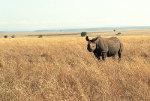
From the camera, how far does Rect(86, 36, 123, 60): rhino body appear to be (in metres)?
14.4

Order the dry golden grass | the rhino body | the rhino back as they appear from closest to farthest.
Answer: the dry golden grass, the rhino body, the rhino back

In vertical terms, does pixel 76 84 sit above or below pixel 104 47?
above

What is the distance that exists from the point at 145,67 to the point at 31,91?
3.38 m

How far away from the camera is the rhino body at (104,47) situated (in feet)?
47.2

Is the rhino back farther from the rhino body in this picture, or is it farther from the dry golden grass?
the dry golden grass

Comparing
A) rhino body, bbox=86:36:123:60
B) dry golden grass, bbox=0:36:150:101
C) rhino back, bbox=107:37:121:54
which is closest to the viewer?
dry golden grass, bbox=0:36:150:101

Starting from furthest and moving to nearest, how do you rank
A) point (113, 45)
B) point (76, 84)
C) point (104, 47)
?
1. point (113, 45)
2. point (104, 47)
3. point (76, 84)

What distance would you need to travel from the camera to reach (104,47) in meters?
15.2

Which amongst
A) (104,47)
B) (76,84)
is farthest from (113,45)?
(76,84)

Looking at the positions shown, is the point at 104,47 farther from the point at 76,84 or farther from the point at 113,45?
the point at 76,84

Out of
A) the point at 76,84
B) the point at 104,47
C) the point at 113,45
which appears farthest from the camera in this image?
the point at 113,45

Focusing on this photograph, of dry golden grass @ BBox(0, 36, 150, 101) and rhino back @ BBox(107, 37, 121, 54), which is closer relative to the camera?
dry golden grass @ BBox(0, 36, 150, 101)

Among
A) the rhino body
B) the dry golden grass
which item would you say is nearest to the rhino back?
the rhino body

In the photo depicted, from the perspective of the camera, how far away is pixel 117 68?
28.9ft
